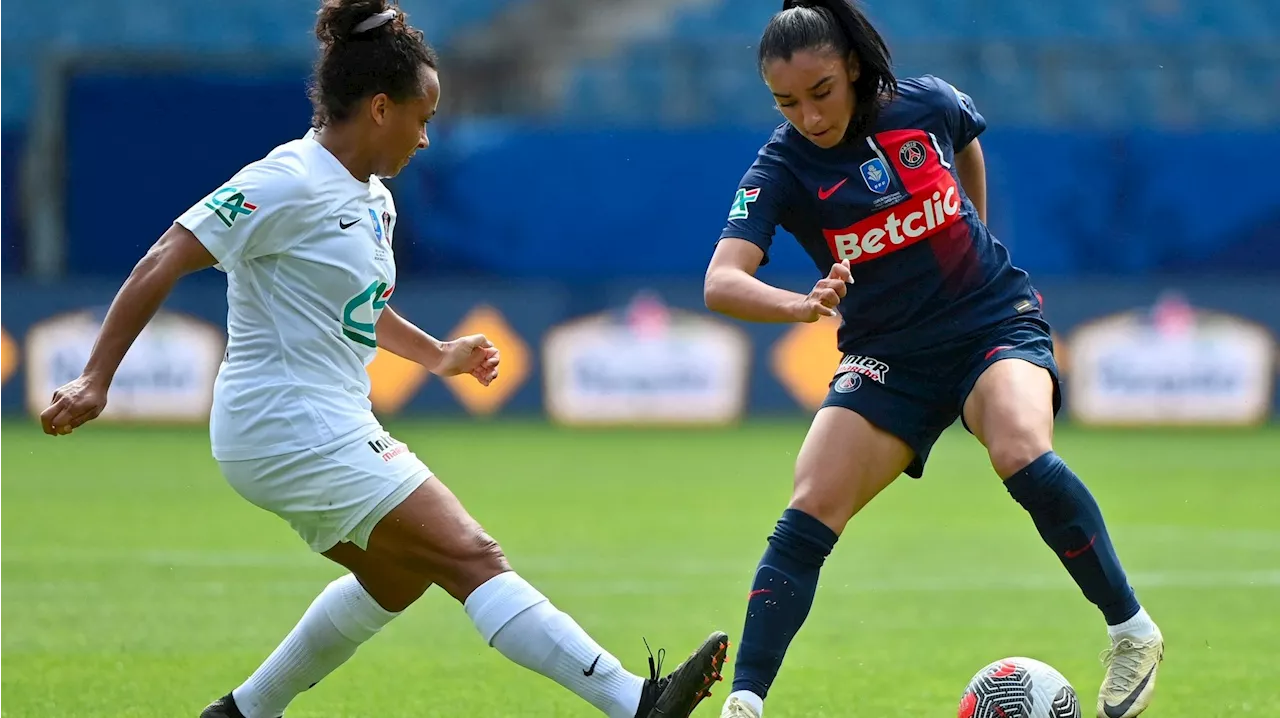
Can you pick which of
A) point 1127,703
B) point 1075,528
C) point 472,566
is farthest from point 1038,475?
point 472,566

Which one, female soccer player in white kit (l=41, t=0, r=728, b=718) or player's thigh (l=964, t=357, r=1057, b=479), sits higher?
player's thigh (l=964, t=357, r=1057, b=479)

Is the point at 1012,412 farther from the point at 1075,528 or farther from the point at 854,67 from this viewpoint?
the point at 854,67

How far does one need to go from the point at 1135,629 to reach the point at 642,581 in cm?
392

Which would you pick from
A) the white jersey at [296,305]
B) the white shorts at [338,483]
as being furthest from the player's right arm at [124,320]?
the white shorts at [338,483]

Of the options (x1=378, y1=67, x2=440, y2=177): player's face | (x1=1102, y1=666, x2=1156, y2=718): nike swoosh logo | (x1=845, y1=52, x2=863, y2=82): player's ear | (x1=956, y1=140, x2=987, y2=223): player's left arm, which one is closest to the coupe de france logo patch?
(x1=845, y1=52, x2=863, y2=82): player's ear

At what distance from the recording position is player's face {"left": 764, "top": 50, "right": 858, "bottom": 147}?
508 cm

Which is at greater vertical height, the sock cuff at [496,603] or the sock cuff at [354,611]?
the sock cuff at [496,603]

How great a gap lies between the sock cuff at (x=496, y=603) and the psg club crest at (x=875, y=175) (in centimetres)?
160

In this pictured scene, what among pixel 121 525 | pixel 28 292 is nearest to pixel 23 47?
pixel 28 292

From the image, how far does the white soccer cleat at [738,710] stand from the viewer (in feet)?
16.4

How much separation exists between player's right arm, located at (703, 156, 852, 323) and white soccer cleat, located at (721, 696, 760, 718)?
3.56 ft

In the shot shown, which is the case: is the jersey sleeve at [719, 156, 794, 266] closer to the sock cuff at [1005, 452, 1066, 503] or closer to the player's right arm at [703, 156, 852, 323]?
the player's right arm at [703, 156, 852, 323]

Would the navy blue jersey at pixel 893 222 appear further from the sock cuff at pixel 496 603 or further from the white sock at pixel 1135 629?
the sock cuff at pixel 496 603

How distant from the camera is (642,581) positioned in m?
8.91
